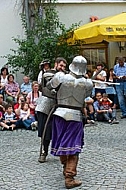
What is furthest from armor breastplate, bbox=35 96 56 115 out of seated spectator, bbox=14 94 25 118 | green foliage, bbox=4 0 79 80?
green foliage, bbox=4 0 79 80

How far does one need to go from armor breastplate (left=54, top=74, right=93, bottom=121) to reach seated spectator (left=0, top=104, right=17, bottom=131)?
5.14m

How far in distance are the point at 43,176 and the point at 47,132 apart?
36.4 inches

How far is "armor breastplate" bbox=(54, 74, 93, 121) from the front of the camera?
5.71m

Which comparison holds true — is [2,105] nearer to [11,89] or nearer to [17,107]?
[17,107]

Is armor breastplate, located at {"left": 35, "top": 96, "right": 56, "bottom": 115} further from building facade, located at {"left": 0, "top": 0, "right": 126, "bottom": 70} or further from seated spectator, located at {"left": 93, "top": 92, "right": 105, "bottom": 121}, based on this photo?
building facade, located at {"left": 0, "top": 0, "right": 126, "bottom": 70}

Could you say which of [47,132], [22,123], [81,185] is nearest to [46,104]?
[47,132]

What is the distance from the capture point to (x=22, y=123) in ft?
35.8

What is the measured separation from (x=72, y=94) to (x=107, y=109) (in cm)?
607

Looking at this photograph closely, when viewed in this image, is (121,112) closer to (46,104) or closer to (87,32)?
(87,32)

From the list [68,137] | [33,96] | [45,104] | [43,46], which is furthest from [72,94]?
[43,46]

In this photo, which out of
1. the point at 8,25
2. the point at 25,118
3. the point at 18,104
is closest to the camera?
the point at 25,118

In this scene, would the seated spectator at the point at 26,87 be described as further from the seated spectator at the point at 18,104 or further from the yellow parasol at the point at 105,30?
the yellow parasol at the point at 105,30

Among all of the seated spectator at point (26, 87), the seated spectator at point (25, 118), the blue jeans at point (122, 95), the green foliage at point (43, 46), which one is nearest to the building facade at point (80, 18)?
the green foliage at point (43, 46)

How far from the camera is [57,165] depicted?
22.6 feet
